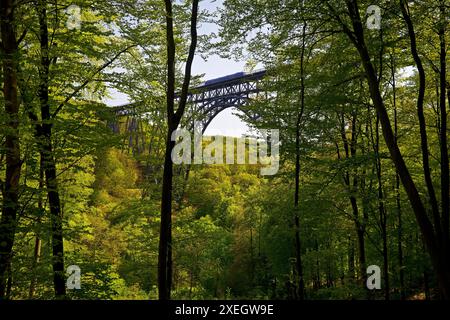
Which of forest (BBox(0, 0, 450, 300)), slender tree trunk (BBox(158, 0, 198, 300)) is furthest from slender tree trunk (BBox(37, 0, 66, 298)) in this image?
slender tree trunk (BBox(158, 0, 198, 300))

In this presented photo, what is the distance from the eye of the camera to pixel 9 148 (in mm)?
5734

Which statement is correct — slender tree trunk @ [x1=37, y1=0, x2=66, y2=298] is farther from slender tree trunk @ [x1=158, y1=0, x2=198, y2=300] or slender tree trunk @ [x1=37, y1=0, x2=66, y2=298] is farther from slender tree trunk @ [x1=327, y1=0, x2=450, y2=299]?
slender tree trunk @ [x1=327, y1=0, x2=450, y2=299]

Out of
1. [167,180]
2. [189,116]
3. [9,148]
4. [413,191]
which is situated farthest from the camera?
[189,116]

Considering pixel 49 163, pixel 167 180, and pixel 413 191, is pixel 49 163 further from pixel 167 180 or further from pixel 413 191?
pixel 413 191

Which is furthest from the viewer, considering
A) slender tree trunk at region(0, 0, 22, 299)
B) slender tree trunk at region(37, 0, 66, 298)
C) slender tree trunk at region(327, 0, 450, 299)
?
slender tree trunk at region(37, 0, 66, 298)

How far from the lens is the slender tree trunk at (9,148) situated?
580 cm

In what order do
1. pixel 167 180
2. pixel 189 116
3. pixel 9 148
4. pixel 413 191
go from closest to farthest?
pixel 9 148 < pixel 413 191 < pixel 167 180 < pixel 189 116

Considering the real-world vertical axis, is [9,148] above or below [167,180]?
above

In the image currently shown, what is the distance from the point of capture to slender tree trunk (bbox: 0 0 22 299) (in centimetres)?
580

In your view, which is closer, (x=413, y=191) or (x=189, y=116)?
(x=413, y=191)

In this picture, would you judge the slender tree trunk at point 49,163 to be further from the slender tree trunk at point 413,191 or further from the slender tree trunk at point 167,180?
the slender tree trunk at point 413,191

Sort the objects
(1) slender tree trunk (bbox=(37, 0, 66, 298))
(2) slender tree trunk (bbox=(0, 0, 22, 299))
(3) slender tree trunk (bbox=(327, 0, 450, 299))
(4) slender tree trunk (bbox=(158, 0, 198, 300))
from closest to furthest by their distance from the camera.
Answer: (2) slender tree trunk (bbox=(0, 0, 22, 299)), (3) slender tree trunk (bbox=(327, 0, 450, 299)), (1) slender tree trunk (bbox=(37, 0, 66, 298)), (4) slender tree trunk (bbox=(158, 0, 198, 300))

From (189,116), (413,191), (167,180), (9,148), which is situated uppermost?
(189,116)

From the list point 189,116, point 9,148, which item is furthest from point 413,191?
point 189,116
